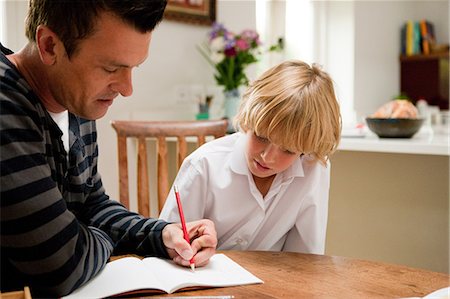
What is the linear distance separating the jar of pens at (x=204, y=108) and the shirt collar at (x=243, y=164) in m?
1.33

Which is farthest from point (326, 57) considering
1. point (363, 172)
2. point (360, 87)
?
point (363, 172)

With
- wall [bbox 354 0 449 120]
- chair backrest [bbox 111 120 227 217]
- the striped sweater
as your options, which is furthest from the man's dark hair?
wall [bbox 354 0 449 120]

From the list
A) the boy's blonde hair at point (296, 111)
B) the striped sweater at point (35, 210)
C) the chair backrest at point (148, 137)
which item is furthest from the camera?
the chair backrest at point (148, 137)

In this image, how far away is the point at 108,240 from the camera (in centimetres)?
105

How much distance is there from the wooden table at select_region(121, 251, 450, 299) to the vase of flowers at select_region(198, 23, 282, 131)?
1.69m

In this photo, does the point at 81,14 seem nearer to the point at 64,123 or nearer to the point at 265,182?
the point at 64,123

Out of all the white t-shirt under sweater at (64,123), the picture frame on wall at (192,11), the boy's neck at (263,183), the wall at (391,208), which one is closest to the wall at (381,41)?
the picture frame on wall at (192,11)

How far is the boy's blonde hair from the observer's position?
4.24 ft

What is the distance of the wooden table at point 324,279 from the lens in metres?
0.92

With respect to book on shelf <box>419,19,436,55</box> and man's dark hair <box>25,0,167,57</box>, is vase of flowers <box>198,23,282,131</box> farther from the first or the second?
book on shelf <box>419,19,436,55</box>

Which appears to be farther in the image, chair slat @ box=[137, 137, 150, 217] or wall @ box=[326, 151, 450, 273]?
wall @ box=[326, 151, 450, 273]

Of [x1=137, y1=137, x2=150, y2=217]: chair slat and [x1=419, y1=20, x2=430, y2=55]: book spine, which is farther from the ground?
[x1=419, y1=20, x2=430, y2=55]: book spine

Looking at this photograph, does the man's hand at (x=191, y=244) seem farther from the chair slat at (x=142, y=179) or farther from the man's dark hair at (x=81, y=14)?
the chair slat at (x=142, y=179)

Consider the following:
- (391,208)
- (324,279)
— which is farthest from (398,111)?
(324,279)
